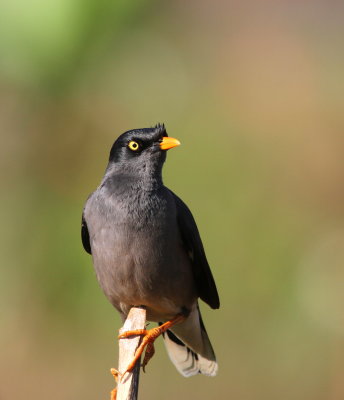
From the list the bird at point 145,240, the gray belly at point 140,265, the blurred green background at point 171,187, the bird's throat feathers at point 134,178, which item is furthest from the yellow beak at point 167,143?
the blurred green background at point 171,187

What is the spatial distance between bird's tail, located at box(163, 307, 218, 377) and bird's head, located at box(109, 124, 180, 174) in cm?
109

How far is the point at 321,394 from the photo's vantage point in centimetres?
679

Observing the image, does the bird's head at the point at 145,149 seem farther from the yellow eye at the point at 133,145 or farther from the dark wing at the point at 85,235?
the dark wing at the point at 85,235

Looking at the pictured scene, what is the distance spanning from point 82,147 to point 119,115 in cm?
52

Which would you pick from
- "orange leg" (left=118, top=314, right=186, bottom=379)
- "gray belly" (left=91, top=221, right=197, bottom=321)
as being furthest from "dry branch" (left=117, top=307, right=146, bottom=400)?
"gray belly" (left=91, top=221, right=197, bottom=321)

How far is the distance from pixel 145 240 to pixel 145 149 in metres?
0.62

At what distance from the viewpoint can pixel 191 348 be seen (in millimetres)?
5711

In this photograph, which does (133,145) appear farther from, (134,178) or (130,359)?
(130,359)

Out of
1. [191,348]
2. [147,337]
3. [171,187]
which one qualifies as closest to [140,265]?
[147,337]

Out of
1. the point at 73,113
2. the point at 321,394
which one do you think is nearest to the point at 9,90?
the point at 73,113

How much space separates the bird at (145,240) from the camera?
4.79 meters

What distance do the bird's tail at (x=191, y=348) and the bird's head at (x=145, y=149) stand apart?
1.09 meters

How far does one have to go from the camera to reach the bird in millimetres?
4785

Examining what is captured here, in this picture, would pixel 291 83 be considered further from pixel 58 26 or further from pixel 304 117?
pixel 58 26
